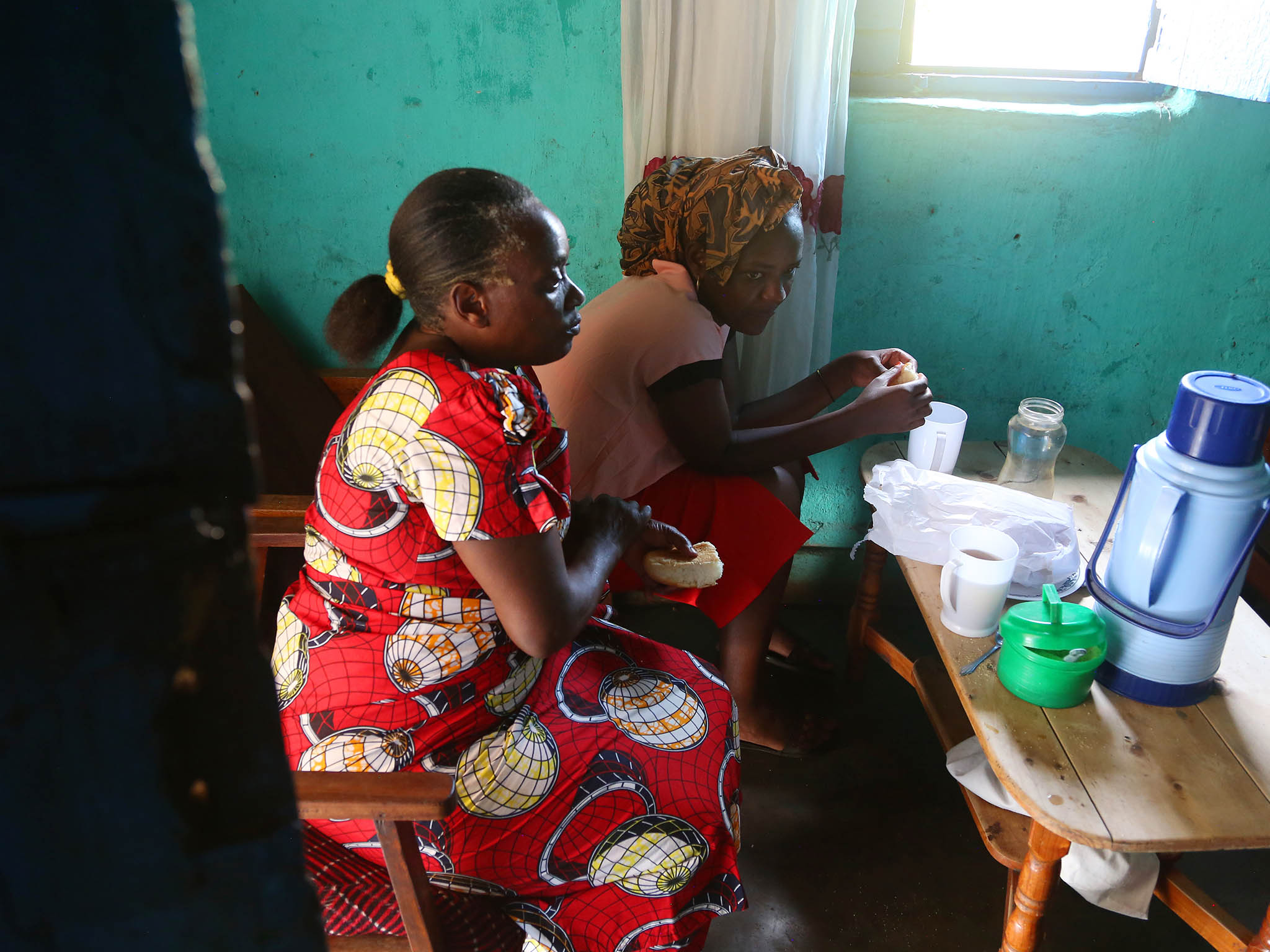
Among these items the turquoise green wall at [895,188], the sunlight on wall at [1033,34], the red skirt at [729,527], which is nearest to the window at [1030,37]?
the sunlight on wall at [1033,34]

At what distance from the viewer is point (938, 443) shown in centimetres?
199

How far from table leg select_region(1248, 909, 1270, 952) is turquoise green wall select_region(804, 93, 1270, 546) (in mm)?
1496

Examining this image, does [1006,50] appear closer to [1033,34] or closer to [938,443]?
[1033,34]

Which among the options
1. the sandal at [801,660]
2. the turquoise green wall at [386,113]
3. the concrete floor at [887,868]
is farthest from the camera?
the sandal at [801,660]

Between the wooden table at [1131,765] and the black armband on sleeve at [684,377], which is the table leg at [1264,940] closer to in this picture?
the wooden table at [1131,765]

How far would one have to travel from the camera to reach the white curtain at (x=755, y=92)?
2.04 metres

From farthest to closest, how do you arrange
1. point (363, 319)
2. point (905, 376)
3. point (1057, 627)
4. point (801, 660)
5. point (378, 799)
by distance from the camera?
1. point (801, 660)
2. point (905, 376)
3. point (363, 319)
4. point (1057, 627)
5. point (378, 799)

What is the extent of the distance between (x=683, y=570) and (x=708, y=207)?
0.81m

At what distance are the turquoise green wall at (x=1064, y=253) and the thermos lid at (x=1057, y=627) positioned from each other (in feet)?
4.32

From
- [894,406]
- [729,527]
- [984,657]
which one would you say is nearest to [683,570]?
[729,527]

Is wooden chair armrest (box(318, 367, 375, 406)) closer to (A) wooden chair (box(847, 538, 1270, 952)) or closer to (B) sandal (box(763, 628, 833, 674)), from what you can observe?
(B) sandal (box(763, 628, 833, 674))

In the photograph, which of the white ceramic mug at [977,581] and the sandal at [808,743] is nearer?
the white ceramic mug at [977,581]

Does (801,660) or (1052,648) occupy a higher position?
(1052,648)

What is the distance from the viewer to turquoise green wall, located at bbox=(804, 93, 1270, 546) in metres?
2.19
